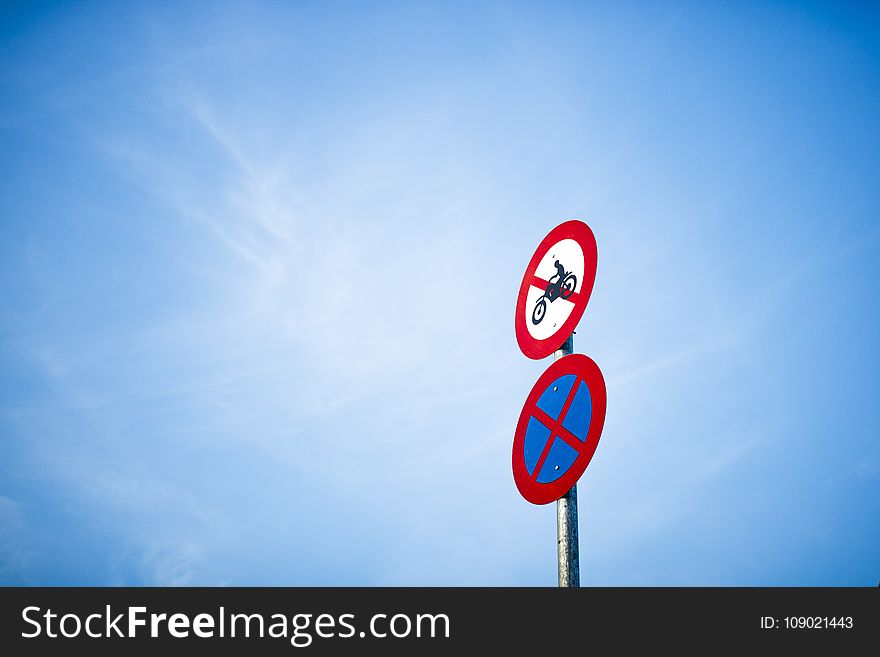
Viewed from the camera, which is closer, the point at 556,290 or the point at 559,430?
the point at 559,430

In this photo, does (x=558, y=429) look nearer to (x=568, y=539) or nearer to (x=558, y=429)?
(x=558, y=429)

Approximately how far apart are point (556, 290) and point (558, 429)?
40.3 inches

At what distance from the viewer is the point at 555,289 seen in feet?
12.6

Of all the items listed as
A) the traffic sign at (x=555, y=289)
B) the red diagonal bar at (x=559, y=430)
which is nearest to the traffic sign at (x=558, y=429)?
the red diagonal bar at (x=559, y=430)

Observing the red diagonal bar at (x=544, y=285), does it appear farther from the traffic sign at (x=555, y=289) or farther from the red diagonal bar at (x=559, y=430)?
the red diagonal bar at (x=559, y=430)

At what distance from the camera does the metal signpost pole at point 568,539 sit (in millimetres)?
2883

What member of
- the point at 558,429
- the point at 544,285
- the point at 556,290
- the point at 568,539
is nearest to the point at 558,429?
the point at 558,429

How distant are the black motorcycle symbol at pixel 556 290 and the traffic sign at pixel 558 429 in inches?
21.3

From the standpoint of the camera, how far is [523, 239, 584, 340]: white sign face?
3.65 metres

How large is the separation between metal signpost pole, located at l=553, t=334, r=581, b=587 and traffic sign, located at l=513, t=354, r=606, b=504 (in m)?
0.07
